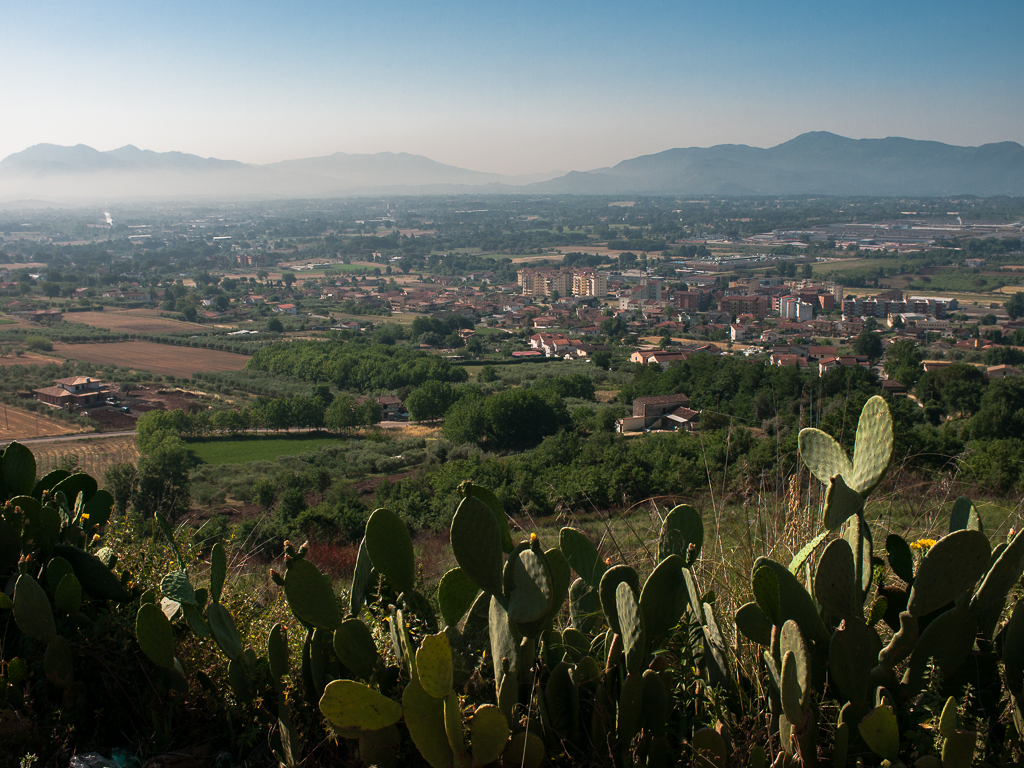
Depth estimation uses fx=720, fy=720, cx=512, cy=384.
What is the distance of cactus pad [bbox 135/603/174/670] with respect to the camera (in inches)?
43.6

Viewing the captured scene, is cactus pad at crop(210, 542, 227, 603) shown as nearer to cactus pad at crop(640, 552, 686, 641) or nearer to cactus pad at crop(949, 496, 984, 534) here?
cactus pad at crop(640, 552, 686, 641)

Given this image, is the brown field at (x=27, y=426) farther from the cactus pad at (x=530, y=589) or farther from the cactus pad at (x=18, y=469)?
the cactus pad at (x=530, y=589)

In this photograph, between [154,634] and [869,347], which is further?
[869,347]

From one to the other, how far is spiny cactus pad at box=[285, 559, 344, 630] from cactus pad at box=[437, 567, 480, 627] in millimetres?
173

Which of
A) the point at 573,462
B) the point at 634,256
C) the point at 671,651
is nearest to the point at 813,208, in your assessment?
the point at 634,256

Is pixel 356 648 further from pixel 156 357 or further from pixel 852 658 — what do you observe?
pixel 156 357

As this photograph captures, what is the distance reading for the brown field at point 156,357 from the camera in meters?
26.4

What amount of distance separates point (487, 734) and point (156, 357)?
30719 millimetres

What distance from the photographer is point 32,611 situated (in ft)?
3.87

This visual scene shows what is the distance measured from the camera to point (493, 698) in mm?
1143

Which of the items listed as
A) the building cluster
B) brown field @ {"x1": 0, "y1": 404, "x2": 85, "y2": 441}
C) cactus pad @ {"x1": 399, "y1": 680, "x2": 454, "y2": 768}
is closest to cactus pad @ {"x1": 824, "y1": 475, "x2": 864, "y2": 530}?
cactus pad @ {"x1": 399, "y1": 680, "x2": 454, "y2": 768}

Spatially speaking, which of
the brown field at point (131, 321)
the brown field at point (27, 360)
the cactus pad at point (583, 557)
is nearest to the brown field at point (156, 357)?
the brown field at point (27, 360)

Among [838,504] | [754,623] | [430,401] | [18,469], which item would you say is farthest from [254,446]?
[838,504]

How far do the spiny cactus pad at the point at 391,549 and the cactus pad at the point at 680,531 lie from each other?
0.46 m
